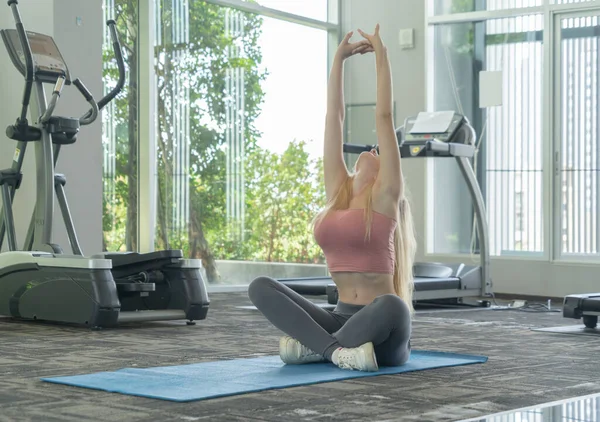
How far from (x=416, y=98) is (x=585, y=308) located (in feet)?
12.2

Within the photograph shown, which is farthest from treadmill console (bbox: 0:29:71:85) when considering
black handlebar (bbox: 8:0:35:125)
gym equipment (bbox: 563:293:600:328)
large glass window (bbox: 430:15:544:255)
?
large glass window (bbox: 430:15:544:255)

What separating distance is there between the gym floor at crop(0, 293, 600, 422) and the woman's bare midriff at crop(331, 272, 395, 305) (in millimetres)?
303

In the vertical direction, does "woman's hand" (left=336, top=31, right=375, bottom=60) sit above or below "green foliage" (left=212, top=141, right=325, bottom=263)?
above

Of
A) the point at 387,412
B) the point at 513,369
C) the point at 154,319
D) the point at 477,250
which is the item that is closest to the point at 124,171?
the point at 154,319

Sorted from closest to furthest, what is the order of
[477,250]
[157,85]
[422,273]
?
[422,273]
[157,85]
[477,250]

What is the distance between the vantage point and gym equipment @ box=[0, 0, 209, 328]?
508cm

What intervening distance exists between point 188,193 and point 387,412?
5.49m

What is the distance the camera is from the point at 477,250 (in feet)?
27.3

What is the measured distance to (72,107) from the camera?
664cm

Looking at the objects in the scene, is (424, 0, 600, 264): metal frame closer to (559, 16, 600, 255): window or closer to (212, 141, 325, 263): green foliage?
(559, 16, 600, 255): window

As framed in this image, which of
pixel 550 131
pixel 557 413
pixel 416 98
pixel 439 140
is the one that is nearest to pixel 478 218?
pixel 439 140

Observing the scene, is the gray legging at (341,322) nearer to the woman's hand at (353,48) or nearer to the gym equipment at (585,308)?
the woman's hand at (353,48)

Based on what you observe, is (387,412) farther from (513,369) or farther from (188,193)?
(188,193)

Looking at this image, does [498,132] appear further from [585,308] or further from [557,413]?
[557,413]
